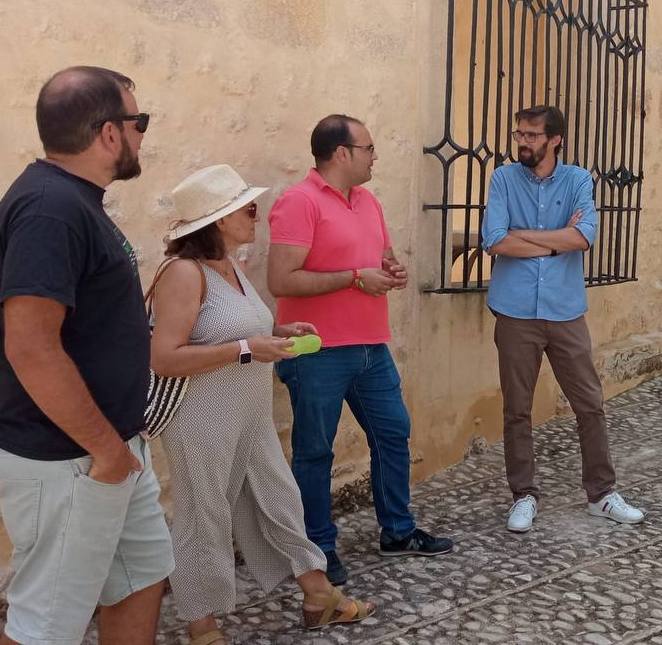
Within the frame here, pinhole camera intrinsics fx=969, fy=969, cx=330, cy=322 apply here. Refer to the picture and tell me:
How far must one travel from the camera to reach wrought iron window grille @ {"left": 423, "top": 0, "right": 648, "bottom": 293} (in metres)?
4.93

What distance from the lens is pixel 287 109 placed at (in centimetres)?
391

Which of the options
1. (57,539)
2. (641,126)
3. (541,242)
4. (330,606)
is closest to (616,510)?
(541,242)

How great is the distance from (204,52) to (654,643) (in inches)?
100

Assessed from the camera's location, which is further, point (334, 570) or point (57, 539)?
point (334, 570)

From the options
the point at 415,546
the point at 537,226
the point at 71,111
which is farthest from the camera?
the point at 537,226

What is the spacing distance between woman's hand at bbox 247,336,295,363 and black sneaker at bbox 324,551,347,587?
1.10 m

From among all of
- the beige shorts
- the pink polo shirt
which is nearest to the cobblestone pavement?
the pink polo shirt

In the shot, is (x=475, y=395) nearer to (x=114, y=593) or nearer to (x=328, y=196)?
(x=328, y=196)

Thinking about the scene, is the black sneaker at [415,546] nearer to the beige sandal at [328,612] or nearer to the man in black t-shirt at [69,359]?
the beige sandal at [328,612]

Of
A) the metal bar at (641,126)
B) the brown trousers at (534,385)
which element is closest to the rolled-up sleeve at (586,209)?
the brown trousers at (534,385)

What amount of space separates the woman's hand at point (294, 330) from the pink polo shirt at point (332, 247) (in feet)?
1.34

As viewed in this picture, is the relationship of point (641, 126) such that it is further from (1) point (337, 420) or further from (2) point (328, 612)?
(2) point (328, 612)

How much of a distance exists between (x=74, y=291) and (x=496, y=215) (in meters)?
2.58

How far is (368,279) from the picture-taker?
11.5 ft
